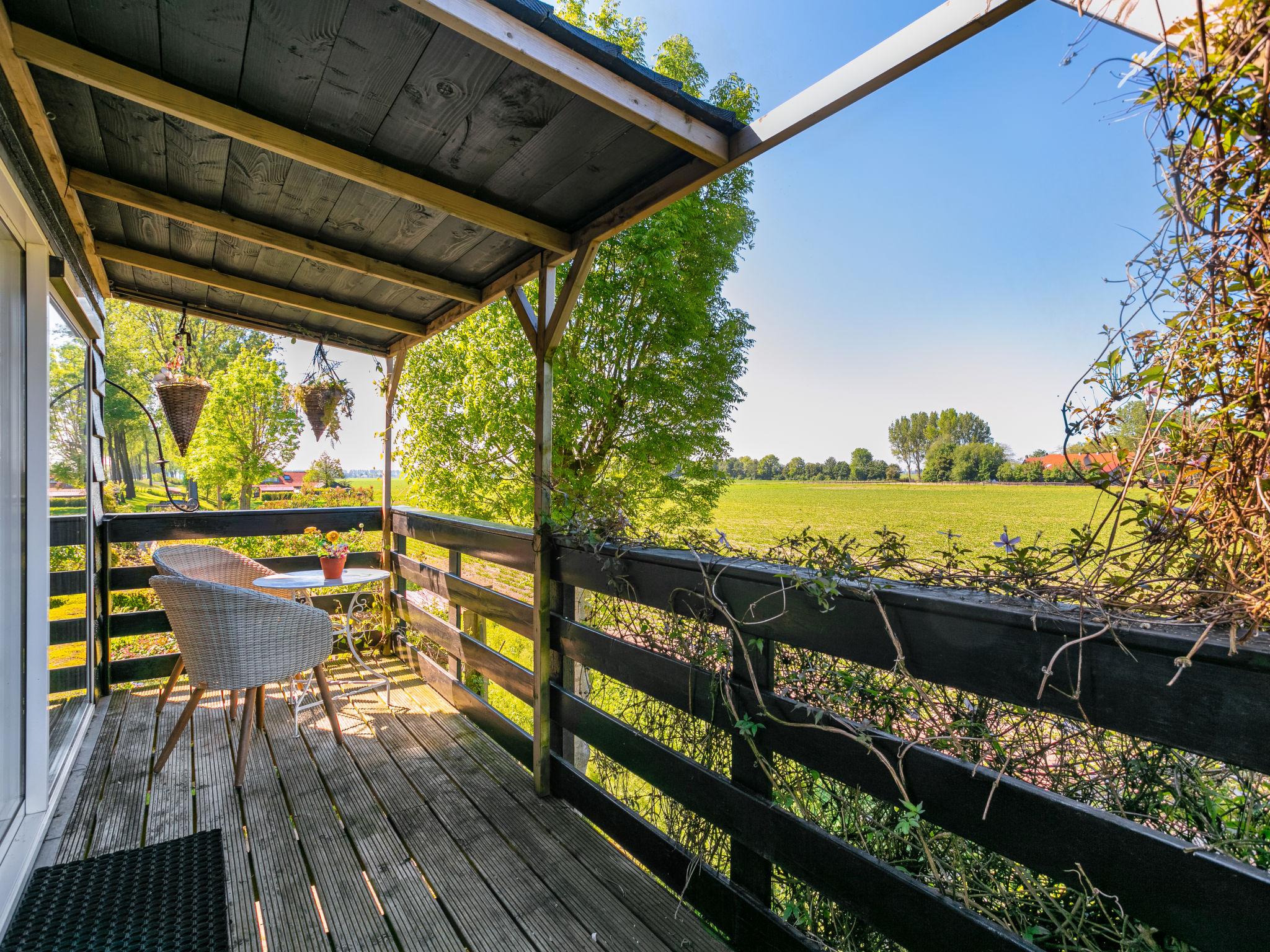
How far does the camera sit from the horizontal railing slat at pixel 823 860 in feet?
3.46

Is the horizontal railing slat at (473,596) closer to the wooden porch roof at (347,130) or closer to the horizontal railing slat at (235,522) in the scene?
the horizontal railing slat at (235,522)

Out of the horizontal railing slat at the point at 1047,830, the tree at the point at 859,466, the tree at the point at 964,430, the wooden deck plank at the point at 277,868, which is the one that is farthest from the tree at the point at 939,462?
the wooden deck plank at the point at 277,868

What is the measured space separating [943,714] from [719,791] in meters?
0.63

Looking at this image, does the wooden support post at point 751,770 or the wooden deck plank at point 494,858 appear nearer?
the wooden support post at point 751,770

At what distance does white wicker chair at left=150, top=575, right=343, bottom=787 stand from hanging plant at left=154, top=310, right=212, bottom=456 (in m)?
1.29

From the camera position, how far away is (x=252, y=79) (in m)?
1.50

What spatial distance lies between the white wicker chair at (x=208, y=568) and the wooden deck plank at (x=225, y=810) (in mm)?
144

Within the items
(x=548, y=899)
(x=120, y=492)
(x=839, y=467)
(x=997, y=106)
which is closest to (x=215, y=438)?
(x=120, y=492)

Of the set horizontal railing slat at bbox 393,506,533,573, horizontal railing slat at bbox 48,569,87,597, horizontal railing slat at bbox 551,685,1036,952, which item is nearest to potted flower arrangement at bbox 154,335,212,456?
horizontal railing slat at bbox 48,569,87,597

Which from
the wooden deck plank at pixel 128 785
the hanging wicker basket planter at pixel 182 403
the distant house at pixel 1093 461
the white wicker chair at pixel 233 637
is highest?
the hanging wicker basket planter at pixel 182 403

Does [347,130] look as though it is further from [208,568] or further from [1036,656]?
[208,568]

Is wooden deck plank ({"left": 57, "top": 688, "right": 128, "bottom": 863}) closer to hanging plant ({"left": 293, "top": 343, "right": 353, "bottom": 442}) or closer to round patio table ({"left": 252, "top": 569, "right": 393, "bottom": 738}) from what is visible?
round patio table ({"left": 252, "top": 569, "right": 393, "bottom": 738})

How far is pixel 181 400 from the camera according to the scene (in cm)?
320

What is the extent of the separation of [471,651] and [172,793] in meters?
1.19
